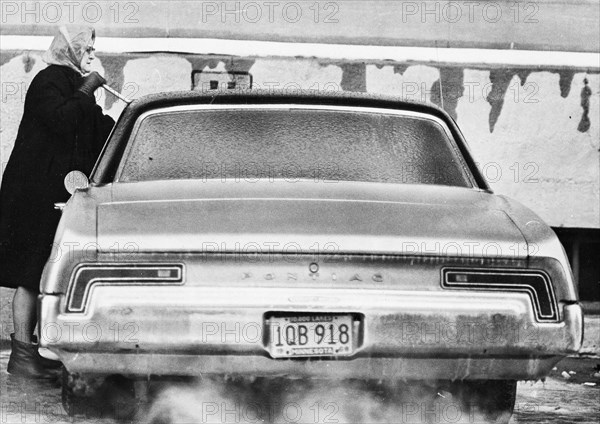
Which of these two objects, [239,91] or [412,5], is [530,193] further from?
[239,91]

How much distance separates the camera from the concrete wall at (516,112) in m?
9.09

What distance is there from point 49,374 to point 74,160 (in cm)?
117

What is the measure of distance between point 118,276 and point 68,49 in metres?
2.81

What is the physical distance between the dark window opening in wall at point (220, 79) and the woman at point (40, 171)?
2.20m

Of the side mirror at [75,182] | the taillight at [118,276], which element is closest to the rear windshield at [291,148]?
the side mirror at [75,182]

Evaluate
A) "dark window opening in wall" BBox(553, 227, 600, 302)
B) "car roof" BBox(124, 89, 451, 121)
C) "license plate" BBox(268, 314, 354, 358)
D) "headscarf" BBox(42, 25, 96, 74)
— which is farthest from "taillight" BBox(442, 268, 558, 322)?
"dark window opening in wall" BBox(553, 227, 600, 302)

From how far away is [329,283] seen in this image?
4.29m

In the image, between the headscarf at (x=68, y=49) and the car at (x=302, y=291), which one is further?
the headscarf at (x=68, y=49)

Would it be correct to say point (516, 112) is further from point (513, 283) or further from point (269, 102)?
point (513, 283)

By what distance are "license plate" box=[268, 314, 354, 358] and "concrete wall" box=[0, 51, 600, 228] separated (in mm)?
4935

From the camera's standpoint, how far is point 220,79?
355 inches

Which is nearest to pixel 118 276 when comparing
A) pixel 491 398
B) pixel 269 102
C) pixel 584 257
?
pixel 269 102

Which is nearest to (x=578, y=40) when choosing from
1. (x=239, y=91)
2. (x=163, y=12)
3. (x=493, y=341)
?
(x=163, y=12)

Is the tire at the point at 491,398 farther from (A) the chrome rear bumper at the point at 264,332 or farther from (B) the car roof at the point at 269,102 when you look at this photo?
(B) the car roof at the point at 269,102
